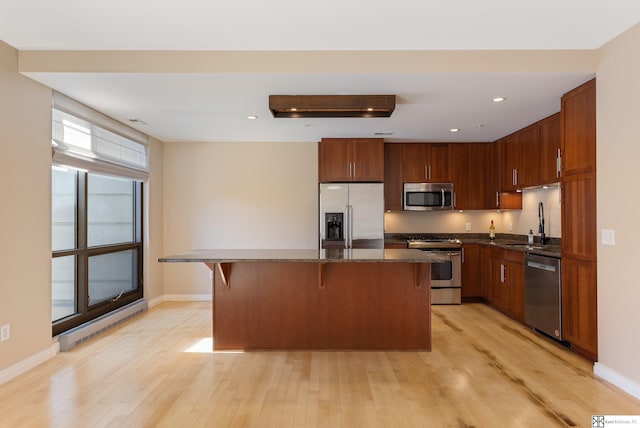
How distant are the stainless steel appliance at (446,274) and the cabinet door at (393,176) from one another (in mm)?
678

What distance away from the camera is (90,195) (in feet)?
13.4

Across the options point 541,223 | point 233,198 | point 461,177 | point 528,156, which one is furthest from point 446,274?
point 233,198

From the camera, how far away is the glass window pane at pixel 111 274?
410 centimetres

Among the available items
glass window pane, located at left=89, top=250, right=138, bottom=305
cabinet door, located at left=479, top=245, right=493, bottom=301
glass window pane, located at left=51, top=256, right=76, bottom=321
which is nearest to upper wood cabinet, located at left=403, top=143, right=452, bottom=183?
cabinet door, located at left=479, top=245, right=493, bottom=301

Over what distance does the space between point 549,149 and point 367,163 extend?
211 centimetres

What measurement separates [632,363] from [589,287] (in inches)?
24.4

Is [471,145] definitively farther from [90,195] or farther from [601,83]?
[90,195]

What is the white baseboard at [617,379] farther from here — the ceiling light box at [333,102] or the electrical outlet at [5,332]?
the electrical outlet at [5,332]

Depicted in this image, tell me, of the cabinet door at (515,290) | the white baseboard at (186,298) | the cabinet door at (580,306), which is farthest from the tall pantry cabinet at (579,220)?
the white baseboard at (186,298)

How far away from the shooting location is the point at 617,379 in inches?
105

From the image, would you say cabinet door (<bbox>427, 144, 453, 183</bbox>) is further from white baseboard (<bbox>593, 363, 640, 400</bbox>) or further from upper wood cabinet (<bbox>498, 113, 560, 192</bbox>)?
white baseboard (<bbox>593, 363, 640, 400</bbox>)

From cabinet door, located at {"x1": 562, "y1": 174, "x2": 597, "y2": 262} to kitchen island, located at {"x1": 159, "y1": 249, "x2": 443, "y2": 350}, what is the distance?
1.25 metres

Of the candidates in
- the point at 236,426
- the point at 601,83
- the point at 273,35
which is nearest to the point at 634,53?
the point at 601,83

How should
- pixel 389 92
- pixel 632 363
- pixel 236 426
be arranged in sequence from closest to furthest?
pixel 236 426 → pixel 632 363 → pixel 389 92
